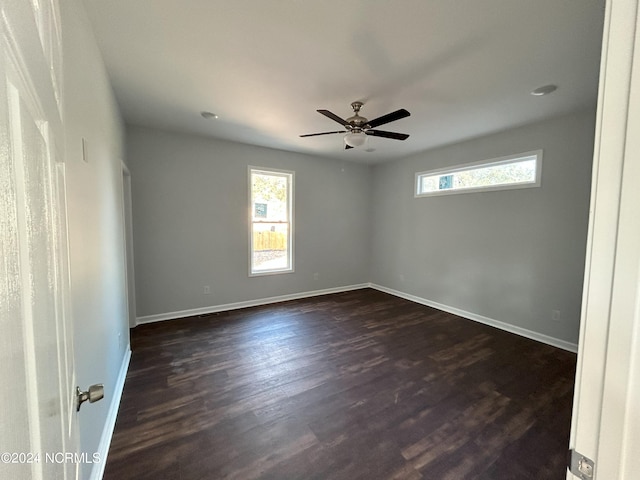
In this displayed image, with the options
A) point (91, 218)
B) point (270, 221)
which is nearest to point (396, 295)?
point (270, 221)

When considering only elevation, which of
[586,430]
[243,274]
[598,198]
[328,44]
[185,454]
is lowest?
[185,454]

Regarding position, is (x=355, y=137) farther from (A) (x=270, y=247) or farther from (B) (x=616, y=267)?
(A) (x=270, y=247)

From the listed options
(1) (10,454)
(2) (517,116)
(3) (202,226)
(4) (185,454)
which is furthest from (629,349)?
(3) (202,226)

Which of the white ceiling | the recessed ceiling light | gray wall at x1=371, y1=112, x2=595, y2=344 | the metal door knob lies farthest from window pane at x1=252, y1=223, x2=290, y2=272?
the metal door knob

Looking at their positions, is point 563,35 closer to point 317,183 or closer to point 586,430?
point 586,430

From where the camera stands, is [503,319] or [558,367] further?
[503,319]

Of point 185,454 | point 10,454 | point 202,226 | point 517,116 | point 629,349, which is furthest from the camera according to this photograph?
point 202,226

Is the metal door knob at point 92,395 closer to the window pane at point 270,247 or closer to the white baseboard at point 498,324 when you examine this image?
the window pane at point 270,247

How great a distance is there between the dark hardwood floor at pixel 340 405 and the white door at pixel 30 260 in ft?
4.75

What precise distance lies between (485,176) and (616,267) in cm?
408

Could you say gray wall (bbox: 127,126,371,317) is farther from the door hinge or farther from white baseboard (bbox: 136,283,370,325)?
the door hinge

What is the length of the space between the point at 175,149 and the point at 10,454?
426cm

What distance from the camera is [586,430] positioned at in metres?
0.55

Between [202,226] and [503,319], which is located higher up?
[202,226]
